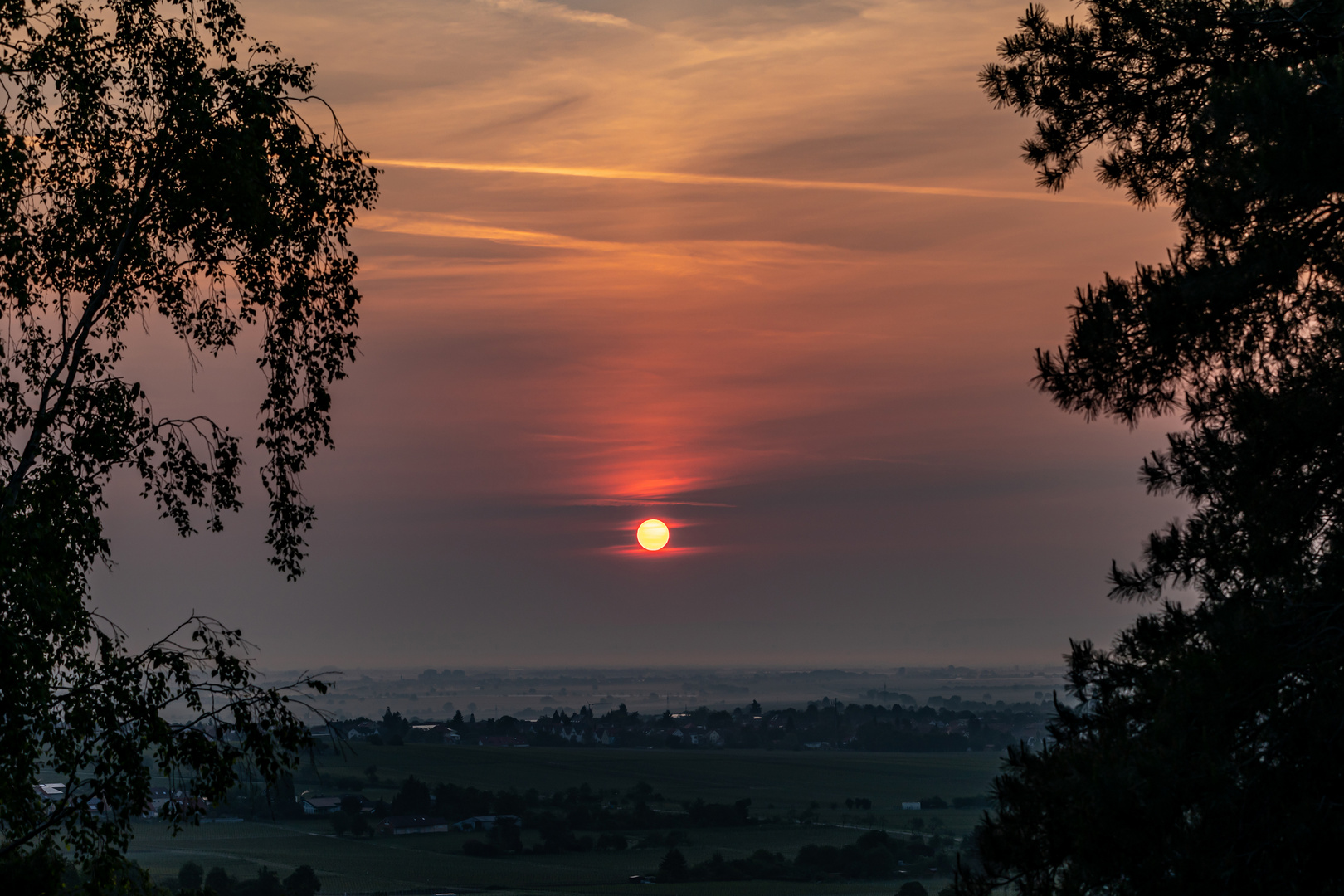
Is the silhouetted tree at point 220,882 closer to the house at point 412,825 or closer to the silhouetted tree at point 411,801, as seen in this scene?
the house at point 412,825

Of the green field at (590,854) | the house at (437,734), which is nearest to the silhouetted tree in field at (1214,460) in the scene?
the green field at (590,854)

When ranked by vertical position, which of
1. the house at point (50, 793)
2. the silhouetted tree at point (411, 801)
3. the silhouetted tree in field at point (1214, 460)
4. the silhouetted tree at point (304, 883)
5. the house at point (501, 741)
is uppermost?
the silhouetted tree in field at point (1214, 460)

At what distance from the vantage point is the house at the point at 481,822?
114m

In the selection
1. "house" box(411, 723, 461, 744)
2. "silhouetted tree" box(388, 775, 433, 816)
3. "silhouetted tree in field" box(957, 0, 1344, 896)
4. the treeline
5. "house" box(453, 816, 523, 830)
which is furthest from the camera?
"house" box(411, 723, 461, 744)

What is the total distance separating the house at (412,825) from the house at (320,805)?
16.2 feet

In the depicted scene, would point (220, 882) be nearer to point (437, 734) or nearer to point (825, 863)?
point (825, 863)

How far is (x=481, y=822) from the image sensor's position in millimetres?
117562

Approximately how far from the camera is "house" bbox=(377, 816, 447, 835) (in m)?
112

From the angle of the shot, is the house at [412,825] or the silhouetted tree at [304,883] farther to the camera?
the house at [412,825]

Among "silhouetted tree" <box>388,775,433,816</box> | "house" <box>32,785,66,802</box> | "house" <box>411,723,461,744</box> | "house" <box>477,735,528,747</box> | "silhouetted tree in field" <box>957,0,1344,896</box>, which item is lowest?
"silhouetted tree" <box>388,775,433,816</box>

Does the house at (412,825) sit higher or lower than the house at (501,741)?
lower

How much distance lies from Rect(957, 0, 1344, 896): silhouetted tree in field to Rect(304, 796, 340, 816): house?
11312 centimetres

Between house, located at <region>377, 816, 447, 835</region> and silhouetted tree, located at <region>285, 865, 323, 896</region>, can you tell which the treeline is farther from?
house, located at <region>377, 816, 447, 835</region>

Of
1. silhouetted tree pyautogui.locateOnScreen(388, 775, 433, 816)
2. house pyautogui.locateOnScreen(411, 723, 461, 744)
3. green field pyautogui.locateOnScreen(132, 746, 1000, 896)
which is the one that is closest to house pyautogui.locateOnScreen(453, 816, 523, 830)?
green field pyautogui.locateOnScreen(132, 746, 1000, 896)
